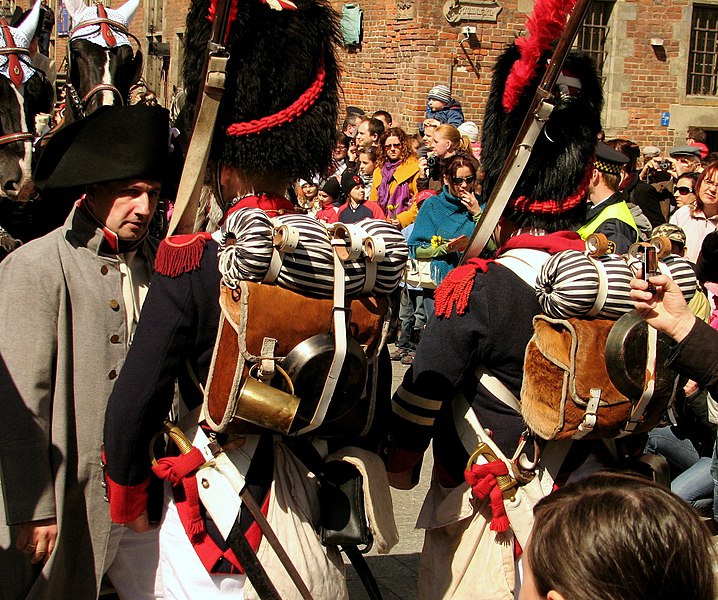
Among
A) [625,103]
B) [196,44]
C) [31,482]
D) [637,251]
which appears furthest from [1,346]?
[625,103]

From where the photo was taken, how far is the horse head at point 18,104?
5.32m

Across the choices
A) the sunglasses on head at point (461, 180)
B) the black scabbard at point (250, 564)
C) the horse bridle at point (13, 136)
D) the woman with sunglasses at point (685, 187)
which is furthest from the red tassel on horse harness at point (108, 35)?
the woman with sunglasses at point (685, 187)

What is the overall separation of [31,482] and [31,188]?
2.81 metres

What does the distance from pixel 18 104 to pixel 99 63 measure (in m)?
0.71

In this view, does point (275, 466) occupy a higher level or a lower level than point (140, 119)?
lower

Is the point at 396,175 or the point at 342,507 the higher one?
the point at 396,175

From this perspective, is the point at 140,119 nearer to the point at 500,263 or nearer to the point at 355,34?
the point at 500,263

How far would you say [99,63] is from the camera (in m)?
5.53

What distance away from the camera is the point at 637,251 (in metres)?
2.66

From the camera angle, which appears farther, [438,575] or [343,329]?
[438,575]

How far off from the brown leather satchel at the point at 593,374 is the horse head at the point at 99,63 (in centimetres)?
327

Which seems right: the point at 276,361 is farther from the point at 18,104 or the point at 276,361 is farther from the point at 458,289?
the point at 18,104

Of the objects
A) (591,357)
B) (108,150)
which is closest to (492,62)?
(108,150)

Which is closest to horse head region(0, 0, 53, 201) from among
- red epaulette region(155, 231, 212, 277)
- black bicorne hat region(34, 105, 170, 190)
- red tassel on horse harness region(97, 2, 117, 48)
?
red tassel on horse harness region(97, 2, 117, 48)
